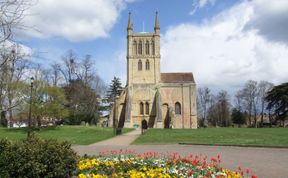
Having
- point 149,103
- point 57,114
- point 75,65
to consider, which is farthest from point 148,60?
point 57,114

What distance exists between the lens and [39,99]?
36656mm

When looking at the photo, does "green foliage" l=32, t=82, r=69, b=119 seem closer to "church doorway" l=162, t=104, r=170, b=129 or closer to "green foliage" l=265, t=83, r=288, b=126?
"church doorway" l=162, t=104, r=170, b=129

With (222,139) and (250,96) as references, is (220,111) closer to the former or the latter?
(250,96)

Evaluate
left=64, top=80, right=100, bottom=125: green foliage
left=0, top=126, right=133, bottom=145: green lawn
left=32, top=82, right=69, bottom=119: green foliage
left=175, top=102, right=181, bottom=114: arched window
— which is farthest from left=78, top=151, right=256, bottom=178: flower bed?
left=175, top=102, right=181, bottom=114: arched window

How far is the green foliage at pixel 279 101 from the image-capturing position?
63.5 m

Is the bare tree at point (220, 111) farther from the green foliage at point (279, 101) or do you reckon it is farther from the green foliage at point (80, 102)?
the green foliage at point (80, 102)

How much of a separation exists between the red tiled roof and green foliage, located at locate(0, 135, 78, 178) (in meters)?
48.8

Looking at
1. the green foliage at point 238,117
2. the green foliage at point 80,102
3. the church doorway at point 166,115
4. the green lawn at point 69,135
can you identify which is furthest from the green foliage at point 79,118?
the green foliage at point 238,117

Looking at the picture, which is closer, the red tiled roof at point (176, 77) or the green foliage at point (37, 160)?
the green foliage at point (37, 160)

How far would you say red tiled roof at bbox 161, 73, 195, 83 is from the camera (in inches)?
2234

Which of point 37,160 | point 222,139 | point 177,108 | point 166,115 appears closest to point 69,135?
point 222,139

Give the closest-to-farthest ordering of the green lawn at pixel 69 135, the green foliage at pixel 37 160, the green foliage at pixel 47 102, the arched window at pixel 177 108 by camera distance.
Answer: the green foliage at pixel 37 160, the green lawn at pixel 69 135, the green foliage at pixel 47 102, the arched window at pixel 177 108

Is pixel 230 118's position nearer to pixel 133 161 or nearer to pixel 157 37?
pixel 157 37

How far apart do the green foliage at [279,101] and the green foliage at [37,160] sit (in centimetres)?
6308
